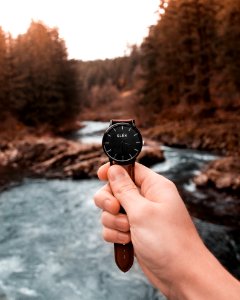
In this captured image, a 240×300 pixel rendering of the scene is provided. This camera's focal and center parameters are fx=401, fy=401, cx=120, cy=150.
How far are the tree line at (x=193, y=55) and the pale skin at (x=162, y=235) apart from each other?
95.9ft

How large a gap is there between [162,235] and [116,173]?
1.85 ft

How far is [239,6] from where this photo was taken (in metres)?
30.1

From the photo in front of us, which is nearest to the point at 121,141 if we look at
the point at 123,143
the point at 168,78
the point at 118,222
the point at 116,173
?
the point at 123,143

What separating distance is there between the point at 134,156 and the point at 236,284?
42.0 inches

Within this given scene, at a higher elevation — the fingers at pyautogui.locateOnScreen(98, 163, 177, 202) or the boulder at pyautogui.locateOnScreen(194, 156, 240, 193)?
the fingers at pyautogui.locateOnScreen(98, 163, 177, 202)

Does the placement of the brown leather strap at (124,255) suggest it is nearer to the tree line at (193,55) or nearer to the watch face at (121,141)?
the watch face at (121,141)

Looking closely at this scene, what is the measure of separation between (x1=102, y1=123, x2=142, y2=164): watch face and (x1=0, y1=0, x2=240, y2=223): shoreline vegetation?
49.7 ft

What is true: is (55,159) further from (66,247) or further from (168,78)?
(168,78)

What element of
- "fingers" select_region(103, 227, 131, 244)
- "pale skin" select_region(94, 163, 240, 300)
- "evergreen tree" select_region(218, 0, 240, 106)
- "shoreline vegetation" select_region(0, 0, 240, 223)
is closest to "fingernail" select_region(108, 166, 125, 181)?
"pale skin" select_region(94, 163, 240, 300)

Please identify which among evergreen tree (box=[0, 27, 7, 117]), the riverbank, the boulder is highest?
evergreen tree (box=[0, 27, 7, 117])

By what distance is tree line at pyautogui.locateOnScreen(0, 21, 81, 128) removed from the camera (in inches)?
1580

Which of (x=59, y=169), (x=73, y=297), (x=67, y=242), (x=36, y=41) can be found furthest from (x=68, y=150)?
(x=36, y=41)

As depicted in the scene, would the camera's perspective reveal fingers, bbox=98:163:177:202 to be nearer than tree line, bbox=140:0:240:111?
Yes

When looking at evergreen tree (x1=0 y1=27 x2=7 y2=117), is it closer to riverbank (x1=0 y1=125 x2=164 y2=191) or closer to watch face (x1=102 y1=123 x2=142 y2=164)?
riverbank (x1=0 y1=125 x2=164 y2=191)
